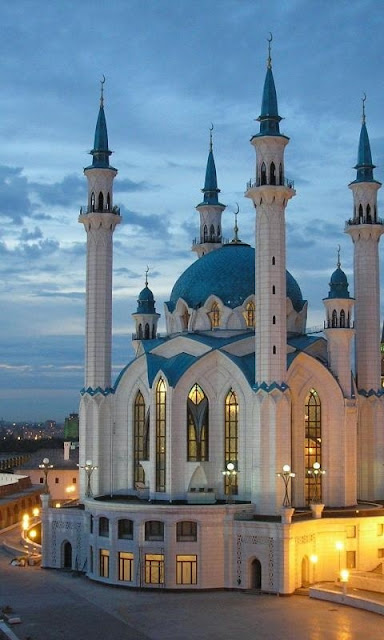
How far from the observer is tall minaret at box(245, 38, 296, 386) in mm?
46969

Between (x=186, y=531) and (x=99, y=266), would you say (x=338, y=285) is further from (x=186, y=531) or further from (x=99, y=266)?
(x=186, y=531)

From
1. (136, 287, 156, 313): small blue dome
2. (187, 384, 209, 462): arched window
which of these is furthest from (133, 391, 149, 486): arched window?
(136, 287, 156, 313): small blue dome

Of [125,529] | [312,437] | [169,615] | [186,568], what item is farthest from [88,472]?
[169,615]

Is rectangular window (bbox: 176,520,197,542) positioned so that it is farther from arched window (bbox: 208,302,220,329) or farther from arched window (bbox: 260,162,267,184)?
arched window (bbox: 260,162,267,184)

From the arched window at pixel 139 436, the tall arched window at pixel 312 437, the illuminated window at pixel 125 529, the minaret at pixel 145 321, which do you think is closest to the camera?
the illuminated window at pixel 125 529

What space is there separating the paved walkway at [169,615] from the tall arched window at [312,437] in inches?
335

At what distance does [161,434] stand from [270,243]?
10.7m

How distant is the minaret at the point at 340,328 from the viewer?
51.3 m

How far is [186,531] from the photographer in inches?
1773

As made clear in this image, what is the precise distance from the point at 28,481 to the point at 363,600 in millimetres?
51201

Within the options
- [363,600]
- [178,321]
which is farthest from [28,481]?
[363,600]

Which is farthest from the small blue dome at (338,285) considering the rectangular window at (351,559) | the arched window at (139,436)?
the rectangular window at (351,559)

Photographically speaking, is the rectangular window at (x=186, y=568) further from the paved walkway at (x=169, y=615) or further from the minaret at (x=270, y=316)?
the minaret at (x=270, y=316)

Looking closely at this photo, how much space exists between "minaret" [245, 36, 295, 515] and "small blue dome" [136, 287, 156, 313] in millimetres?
14856
